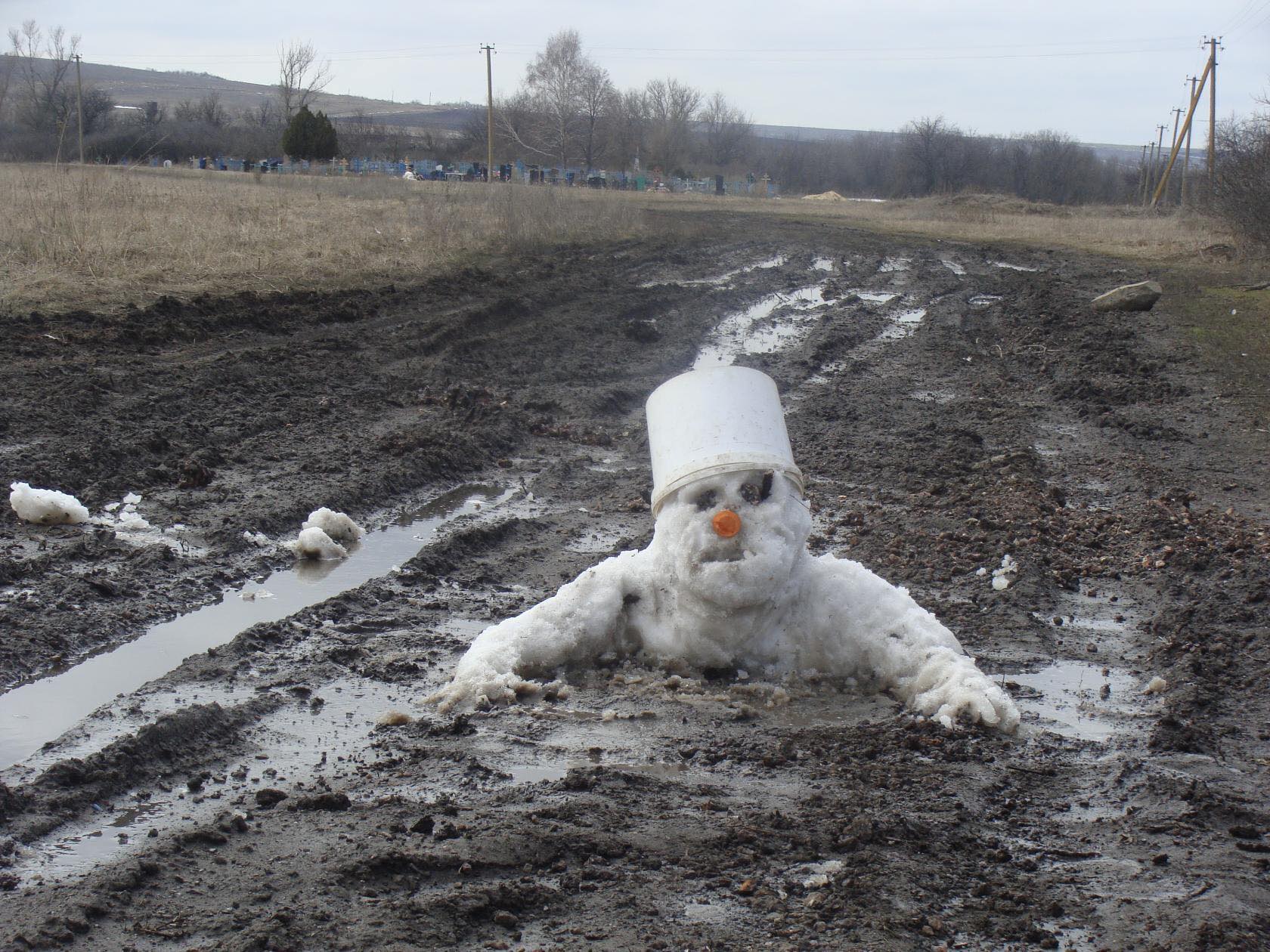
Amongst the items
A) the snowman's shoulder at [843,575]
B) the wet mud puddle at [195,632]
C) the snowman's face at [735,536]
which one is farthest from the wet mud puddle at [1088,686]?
the wet mud puddle at [195,632]

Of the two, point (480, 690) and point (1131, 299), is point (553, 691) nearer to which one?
point (480, 690)

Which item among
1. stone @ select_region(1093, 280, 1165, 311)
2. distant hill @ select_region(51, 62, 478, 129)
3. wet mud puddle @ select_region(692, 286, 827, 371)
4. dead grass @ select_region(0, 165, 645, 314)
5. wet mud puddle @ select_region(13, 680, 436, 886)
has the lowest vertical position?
wet mud puddle @ select_region(13, 680, 436, 886)

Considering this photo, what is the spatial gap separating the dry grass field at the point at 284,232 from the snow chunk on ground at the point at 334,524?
709cm

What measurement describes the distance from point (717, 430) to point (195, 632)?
2.60 m

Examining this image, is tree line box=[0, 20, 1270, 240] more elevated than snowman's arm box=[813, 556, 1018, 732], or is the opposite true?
tree line box=[0, 20, 1270, 240]

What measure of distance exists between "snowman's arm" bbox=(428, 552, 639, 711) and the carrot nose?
23.9 inches

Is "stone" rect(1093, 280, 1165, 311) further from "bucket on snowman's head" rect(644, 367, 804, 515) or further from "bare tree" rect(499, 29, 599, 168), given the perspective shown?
"bare tree" rect(499, 29, 599, 168)

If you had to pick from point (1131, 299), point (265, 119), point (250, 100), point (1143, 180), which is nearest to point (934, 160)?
point (1143, 180)

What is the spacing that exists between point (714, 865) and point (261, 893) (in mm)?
1230

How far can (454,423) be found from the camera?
9.52 meters

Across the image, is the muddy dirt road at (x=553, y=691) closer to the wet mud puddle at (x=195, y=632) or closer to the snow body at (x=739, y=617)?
the wet mud puddle at (x=195, y=632)

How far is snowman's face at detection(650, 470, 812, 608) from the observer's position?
467cm

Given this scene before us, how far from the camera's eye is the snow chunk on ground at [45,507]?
21.5 ft

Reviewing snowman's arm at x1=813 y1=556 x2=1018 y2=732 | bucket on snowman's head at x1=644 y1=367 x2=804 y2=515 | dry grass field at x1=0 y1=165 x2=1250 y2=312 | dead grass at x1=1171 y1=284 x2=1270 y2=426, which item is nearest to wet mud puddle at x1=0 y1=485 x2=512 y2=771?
bucket on snowman's head at x1=644 y1=367 x2=804 y2=515
